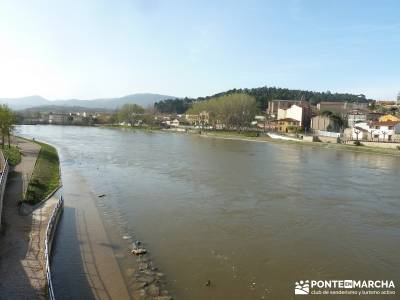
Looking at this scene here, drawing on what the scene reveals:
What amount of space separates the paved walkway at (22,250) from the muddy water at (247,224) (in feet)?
2.61

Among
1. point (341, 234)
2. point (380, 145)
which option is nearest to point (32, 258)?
point (341, 234)

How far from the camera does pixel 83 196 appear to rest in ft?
72.0

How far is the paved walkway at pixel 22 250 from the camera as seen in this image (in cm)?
1018

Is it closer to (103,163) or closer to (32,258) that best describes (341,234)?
(32,258)

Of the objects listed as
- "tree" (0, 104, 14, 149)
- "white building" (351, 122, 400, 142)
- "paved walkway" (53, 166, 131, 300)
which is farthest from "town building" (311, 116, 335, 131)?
"paved walkway" (53, 166, 131, 300)

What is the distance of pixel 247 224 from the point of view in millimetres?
17422

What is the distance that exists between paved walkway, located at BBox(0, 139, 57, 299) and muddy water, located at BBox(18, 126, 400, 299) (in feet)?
2.61

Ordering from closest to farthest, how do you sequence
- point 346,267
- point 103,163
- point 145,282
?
point 145,282 < point 346,267 < point 103,163

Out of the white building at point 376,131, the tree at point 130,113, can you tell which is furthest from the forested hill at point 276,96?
the white building at point 376,131

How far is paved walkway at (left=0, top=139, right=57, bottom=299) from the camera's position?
33.4ft

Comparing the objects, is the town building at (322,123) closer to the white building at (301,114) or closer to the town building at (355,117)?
the town building at (355,117)

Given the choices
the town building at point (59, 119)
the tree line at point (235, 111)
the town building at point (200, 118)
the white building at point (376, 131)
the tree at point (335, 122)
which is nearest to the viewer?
the white building at point (376, 131)

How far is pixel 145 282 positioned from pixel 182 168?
22.3 m

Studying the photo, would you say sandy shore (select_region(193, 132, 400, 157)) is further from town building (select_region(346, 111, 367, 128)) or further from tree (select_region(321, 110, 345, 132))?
town building (select_region(346, 111, 367, 128))
